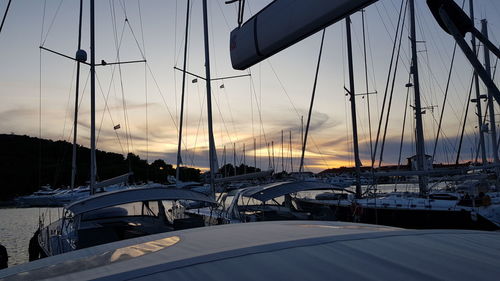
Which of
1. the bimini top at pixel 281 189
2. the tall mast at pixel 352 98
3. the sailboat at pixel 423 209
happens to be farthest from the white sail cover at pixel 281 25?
the tall mast at pixel 352 98

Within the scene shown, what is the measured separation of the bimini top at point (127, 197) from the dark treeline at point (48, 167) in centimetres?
5888

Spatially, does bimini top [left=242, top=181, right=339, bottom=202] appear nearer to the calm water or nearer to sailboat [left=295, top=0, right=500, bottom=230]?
sailboat [left=295, top=0, right=500, bottom=230]

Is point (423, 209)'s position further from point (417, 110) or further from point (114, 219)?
point (114, 219)

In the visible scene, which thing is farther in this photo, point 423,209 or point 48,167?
point 48,167

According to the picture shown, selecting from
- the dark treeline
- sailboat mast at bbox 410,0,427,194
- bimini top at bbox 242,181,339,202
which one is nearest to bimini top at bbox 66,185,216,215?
bimini top at bbox 242,181,339,202

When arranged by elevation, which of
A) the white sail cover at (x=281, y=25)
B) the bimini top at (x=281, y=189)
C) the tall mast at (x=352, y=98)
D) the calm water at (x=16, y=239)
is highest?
the tall mast at (x=352, y=98)

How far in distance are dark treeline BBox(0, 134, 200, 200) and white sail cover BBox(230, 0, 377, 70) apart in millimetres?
66716

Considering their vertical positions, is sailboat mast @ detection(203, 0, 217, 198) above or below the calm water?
above

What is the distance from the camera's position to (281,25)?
2209 mm

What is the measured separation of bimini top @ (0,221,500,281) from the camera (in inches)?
79.3

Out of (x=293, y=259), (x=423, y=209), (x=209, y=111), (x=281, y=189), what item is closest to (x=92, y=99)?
(x=209, y=111)

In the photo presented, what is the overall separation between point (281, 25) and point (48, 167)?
8177 cm

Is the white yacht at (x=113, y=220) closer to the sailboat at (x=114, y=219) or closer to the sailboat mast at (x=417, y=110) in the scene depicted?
the sailboat at (x=114, y=219)

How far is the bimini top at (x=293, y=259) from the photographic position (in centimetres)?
201
